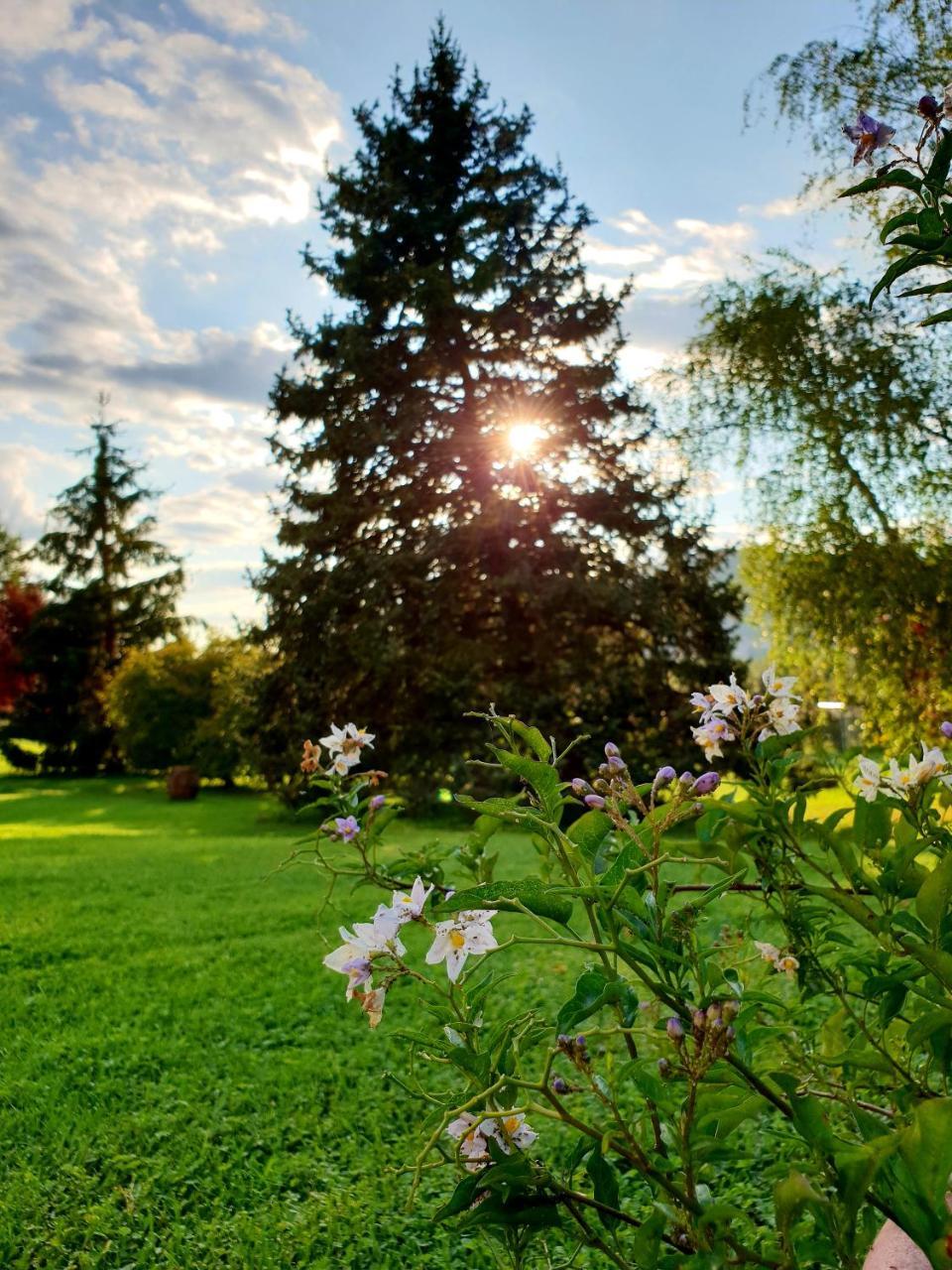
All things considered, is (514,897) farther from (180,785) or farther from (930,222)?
(180,785)

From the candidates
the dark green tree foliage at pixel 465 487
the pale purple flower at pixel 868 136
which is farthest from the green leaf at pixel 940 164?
the dark green tree foliage at pixel 465 487

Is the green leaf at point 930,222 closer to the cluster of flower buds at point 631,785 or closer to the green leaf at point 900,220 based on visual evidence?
the green leaf at point 900,220

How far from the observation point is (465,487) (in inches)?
482

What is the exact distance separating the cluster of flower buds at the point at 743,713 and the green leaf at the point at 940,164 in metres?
0.66

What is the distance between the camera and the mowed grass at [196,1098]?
1.99 metres

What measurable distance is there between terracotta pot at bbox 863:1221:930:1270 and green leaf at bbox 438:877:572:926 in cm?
58

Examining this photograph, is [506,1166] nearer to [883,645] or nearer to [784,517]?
[883,645]

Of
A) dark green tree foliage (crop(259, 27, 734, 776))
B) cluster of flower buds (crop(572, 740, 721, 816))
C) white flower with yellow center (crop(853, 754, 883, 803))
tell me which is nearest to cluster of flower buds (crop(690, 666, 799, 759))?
white flower with yellow center (crop(853, 754, 883, 803))

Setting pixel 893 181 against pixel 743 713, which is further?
pixel 743 713

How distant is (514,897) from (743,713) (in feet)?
2.09

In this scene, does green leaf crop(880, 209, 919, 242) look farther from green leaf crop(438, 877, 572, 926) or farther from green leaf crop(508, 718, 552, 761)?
green leaf crop(438, 877, 572, 926)

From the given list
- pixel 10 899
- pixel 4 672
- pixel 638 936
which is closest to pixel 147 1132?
pixel 638 936

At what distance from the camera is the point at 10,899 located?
5.43 meters

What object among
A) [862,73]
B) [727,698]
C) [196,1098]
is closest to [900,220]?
[727,698]
